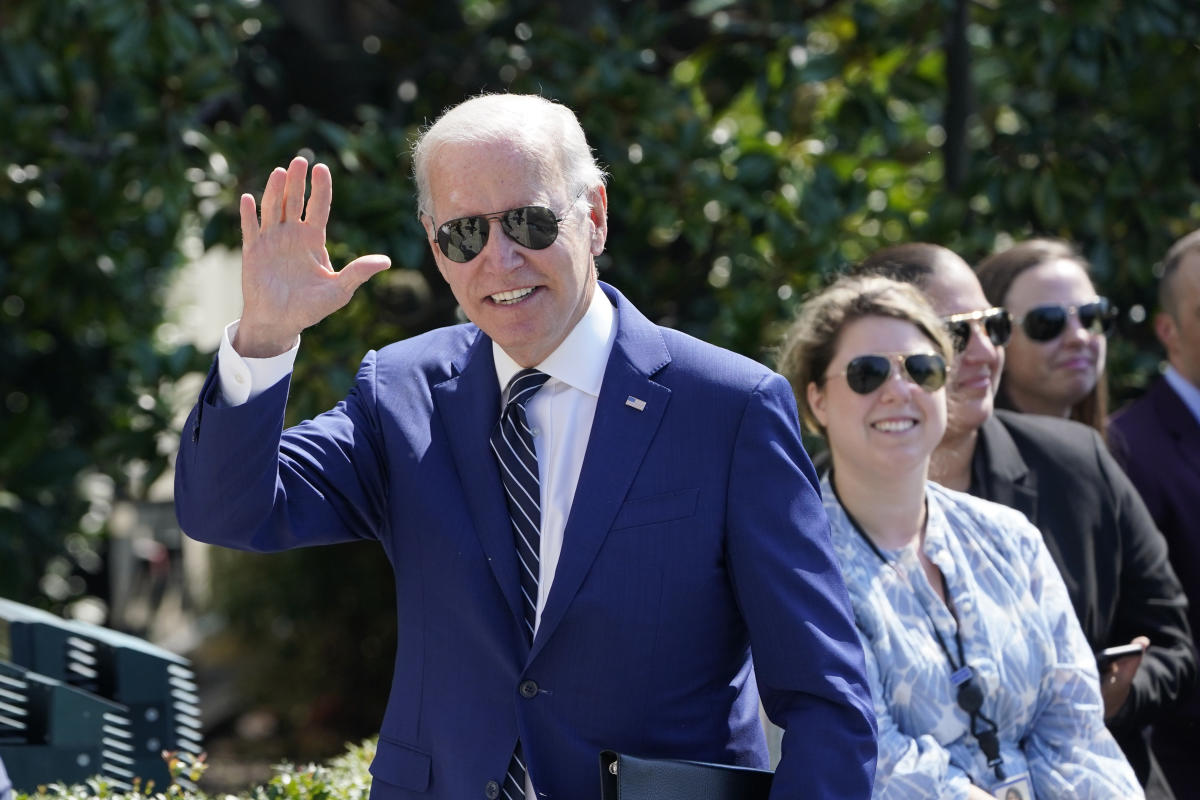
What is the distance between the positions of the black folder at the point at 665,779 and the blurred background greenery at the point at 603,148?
2.78 metres

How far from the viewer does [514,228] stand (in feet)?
7.08

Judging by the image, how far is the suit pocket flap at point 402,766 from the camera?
2.22 m

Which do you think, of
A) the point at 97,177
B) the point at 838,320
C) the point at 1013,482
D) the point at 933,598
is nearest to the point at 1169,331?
the point at 1013,482

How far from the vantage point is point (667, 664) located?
216 centimetres

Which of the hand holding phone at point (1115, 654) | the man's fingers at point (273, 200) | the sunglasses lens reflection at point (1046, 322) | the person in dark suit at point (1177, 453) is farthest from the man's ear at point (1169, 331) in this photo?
the man's fingers at point (273, 200)

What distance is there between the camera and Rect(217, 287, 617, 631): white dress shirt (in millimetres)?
2232

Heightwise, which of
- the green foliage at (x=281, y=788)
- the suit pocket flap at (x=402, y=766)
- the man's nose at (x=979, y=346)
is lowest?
the green foliage at (x=281, y=788)

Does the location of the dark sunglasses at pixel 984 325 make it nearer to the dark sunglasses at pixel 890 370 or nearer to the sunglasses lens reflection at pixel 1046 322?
the sunglasses lens reflection at pixel 1046 322

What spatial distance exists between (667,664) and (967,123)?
3.85 meters

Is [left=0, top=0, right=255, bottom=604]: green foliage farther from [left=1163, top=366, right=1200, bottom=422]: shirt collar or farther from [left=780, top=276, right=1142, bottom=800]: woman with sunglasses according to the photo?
[left=1163, top=366, right=1200, bottom=422]: shirt collar

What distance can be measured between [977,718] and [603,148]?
273 cm

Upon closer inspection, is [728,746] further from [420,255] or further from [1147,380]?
[1147,380]

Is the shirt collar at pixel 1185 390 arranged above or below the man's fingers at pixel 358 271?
below

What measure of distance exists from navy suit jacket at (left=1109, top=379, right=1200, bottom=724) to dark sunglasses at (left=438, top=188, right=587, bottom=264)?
236 centimetres
